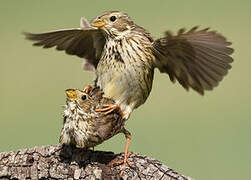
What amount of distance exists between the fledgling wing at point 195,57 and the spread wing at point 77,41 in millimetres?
596

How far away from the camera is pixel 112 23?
13.2 ft

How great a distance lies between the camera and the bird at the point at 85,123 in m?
3.70

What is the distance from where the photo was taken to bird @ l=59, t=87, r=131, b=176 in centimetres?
370

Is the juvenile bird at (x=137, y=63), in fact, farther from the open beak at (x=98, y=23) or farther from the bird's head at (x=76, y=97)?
the bird's head at (x=76, y=97)

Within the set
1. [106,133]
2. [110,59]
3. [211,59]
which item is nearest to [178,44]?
[211,59]

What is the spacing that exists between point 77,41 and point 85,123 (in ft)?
3.09

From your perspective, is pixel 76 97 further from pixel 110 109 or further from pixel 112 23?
pixel 112 23

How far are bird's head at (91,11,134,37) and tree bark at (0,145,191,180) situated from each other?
3.15 feet

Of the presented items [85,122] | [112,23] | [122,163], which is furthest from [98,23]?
[122,163]

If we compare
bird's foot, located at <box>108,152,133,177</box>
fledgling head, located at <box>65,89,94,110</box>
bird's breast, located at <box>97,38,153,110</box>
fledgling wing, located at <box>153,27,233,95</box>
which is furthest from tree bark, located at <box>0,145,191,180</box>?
fledgling wing, located at <box>153,27,233,95</box>

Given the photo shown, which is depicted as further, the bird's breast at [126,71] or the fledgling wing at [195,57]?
the bird's breast at [126,71]

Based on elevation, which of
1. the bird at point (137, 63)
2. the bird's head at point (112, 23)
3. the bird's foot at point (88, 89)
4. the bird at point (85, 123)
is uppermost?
the bird's head at point (112, 23)

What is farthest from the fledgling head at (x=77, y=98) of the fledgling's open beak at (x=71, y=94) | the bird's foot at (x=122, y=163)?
the bird's foot at (x=122, y=163)

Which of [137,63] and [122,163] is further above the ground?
[137,63]
